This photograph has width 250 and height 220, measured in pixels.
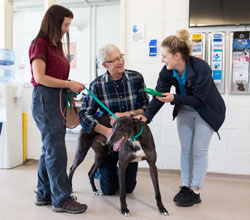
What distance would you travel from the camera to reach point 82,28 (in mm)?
5070

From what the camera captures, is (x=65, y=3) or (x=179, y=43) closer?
(x=179, y=43)

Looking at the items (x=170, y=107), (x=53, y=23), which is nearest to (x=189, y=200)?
(x=170, y=107)

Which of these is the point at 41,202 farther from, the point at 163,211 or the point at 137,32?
the point at 137,32

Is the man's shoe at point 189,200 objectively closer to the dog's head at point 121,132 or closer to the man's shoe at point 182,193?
the man's shoe at point 182,193

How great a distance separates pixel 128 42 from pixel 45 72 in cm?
149

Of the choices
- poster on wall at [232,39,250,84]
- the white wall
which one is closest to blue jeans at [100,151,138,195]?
the white wall

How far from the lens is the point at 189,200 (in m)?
2.00

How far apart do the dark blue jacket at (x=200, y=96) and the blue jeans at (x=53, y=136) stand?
700 millimetres

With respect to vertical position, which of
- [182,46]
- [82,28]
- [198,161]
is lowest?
[198,161]

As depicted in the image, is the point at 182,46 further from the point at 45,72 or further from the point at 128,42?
the point at 128,42

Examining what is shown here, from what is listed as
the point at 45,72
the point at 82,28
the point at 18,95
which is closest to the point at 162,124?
the point at 45,72

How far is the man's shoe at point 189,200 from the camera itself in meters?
1.99

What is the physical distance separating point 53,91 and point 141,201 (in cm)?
115

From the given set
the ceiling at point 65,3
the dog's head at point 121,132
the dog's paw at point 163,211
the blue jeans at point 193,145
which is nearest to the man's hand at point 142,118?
the dog's head at point 121,132
